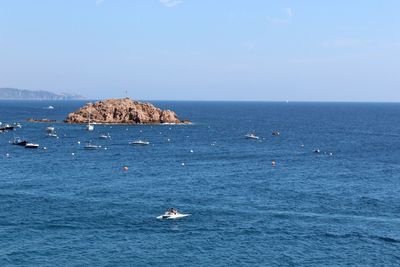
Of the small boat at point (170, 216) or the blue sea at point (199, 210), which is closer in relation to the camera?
the blue sea at point (199, 210)

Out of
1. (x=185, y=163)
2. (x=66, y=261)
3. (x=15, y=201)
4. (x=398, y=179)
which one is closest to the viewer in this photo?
(x=66, y=261)

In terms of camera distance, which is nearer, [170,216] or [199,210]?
[170,216]

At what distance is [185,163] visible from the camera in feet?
445

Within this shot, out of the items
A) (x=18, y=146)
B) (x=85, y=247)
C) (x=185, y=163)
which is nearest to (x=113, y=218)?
(x=85, y=247)

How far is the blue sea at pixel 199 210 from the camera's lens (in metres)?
65.4

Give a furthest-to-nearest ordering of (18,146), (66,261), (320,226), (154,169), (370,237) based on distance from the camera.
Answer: (18,146) < (154,169) < (320,226) < (370,237) < (66,261)

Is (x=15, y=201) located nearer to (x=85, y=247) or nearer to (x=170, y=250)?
(x=85, y=247)

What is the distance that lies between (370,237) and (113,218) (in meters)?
36.5

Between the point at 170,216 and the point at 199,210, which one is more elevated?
the point at 170,216

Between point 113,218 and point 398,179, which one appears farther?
point 398,179

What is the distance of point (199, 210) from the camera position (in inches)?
3349

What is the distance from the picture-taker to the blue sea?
65.4 metres

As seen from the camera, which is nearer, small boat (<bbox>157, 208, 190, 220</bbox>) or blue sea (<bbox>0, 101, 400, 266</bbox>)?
blue sea (<bbox>0, 101, 400, 266</bbox>)

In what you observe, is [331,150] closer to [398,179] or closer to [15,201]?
[398,179]
